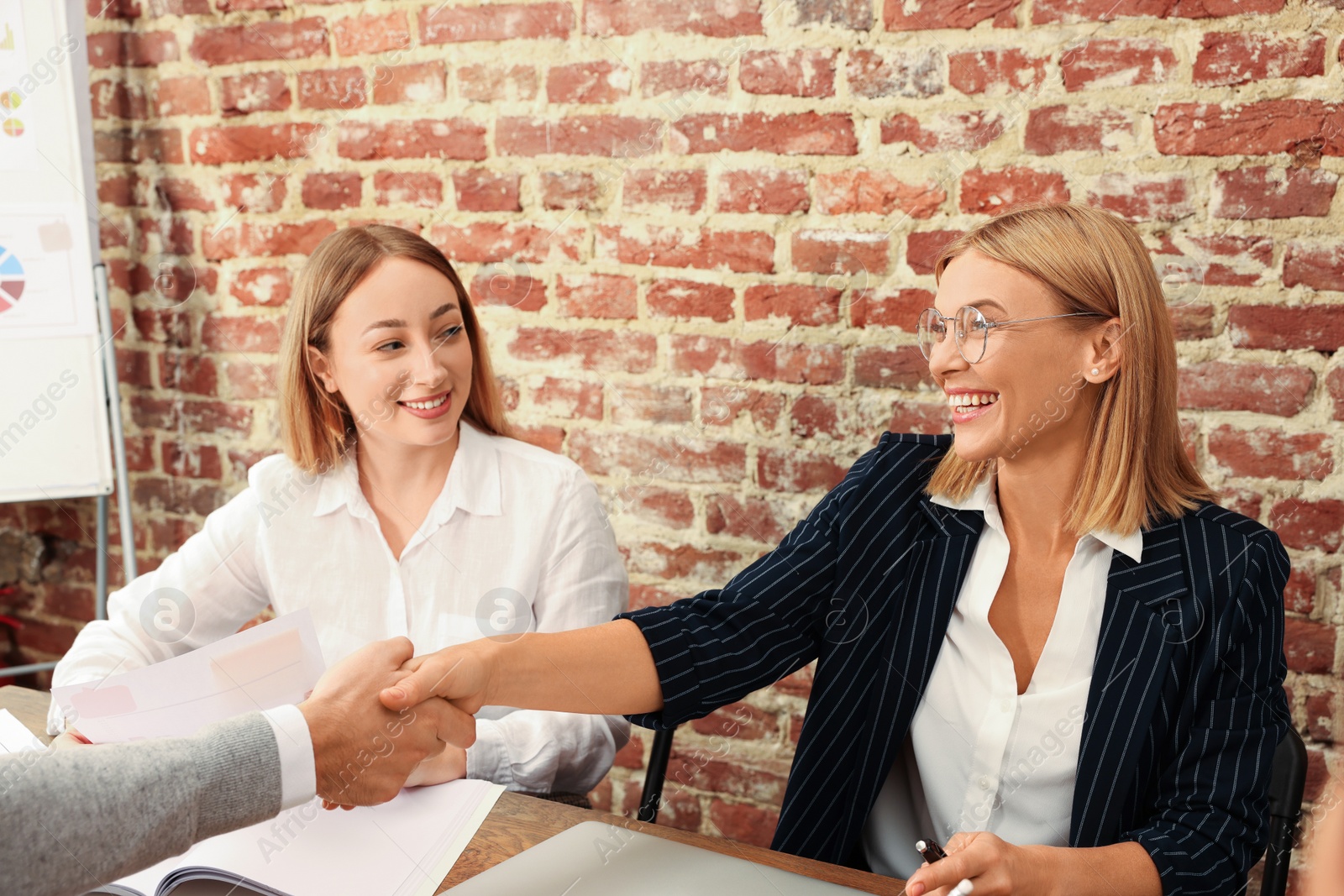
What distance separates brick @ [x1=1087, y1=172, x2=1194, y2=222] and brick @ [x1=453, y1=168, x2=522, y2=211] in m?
1.01

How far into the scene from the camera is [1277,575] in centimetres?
124

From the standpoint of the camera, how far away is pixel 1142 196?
5.18ft

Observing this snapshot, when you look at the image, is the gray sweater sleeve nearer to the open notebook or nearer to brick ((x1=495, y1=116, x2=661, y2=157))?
the open notebook

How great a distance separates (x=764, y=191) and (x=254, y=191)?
1.12 metres

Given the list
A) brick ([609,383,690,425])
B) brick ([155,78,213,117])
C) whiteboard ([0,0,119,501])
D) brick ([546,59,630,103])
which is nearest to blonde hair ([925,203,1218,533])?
brick ([609,383,690,425])

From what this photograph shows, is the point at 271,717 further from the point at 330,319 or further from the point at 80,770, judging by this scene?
the point at 330,319

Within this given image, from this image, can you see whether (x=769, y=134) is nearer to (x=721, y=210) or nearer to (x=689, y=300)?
(x=721, y=210)

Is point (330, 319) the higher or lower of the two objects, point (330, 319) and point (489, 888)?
the higher

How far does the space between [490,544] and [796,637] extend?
503 mm

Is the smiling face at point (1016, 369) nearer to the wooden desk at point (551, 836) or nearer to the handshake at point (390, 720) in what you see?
the wooden desk at point (551, 836)

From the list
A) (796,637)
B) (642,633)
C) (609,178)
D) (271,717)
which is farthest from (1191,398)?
(271,717)

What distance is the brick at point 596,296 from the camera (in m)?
1.96

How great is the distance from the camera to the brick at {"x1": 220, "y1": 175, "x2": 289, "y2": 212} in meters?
2.22

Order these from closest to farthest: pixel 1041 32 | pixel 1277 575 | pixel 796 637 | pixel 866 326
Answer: pixel 1277 575
pixel 796 637
pixel 1041 32
pixel 866 326
